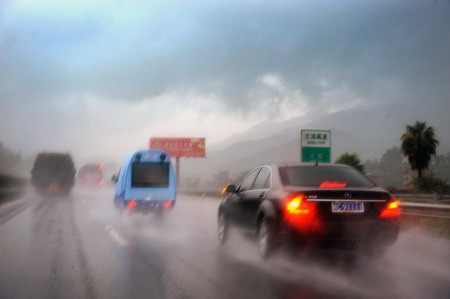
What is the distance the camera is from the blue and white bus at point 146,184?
53.3ft

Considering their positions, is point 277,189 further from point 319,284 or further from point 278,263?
point 319,284

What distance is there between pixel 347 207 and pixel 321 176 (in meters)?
1.16

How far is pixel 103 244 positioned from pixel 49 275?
333 cm

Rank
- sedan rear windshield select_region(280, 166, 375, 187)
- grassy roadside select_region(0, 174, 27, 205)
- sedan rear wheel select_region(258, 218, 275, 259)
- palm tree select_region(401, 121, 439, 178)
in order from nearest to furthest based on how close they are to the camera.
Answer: sedan rear wheel select_region(258, 218, 275, 259) < sedan rear windshield select_region(280, 166, 375, 187) < grassy roadside select_region(0, 174, 27, 205) < palm tree select_region(401, 121, 439, 178)

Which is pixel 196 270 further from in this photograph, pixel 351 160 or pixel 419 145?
pixel 419 145

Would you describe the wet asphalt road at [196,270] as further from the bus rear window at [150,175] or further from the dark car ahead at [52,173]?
the dark car ahead at [52,173]

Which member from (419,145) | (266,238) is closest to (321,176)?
(266,238)

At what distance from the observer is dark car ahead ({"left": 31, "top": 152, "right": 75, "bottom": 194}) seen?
112ft

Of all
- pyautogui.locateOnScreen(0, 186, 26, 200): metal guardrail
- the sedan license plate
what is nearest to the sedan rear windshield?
the sedan license plate

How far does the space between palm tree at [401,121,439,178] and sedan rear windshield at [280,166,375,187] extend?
62.2m

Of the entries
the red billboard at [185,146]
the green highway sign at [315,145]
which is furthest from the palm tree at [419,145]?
the green highway sign at [315,145]

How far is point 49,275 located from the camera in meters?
6.78

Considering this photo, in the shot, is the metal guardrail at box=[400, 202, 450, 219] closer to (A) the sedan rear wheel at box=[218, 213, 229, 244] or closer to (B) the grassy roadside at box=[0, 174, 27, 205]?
(A) the sedan rear wheel at box=[218, 213, 229, 244]

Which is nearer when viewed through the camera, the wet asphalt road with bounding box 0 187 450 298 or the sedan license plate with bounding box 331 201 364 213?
the wet asphalt road with bounding box 0 187 450 298
